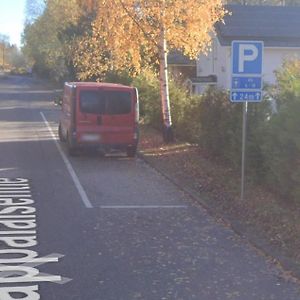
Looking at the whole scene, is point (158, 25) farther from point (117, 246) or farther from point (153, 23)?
point (117, 246)

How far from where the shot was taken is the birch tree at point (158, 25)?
1745 centimetres

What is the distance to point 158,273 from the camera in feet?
22.2

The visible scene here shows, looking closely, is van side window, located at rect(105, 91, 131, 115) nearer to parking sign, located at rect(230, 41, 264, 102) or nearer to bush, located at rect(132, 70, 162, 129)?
bush, located at rect(132, 70, 162, 129)

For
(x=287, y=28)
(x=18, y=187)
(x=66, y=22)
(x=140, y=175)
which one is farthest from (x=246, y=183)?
(x=66, y=22)

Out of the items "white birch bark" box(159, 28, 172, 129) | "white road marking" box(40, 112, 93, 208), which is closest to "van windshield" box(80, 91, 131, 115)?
"white road marking" box(40, 112, 93, 208)

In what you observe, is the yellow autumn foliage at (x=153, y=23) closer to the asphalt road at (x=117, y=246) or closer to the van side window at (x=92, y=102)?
the van side window at (x=92, y=102)

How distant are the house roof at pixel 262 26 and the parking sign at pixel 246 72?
2373 centimetres

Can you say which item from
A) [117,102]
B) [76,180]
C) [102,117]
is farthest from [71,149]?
[76,180]

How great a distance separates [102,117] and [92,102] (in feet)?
1.47

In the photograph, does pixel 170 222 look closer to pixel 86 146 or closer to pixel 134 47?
pixel 86 146

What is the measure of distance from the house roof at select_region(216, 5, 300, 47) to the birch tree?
15.9 metres

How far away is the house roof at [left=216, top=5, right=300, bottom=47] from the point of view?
34688 millimetres

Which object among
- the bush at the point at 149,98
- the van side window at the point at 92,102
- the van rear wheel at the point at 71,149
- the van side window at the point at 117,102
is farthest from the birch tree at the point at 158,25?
the bush at the point at 149,98

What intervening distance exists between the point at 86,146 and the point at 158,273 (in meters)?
10.1
